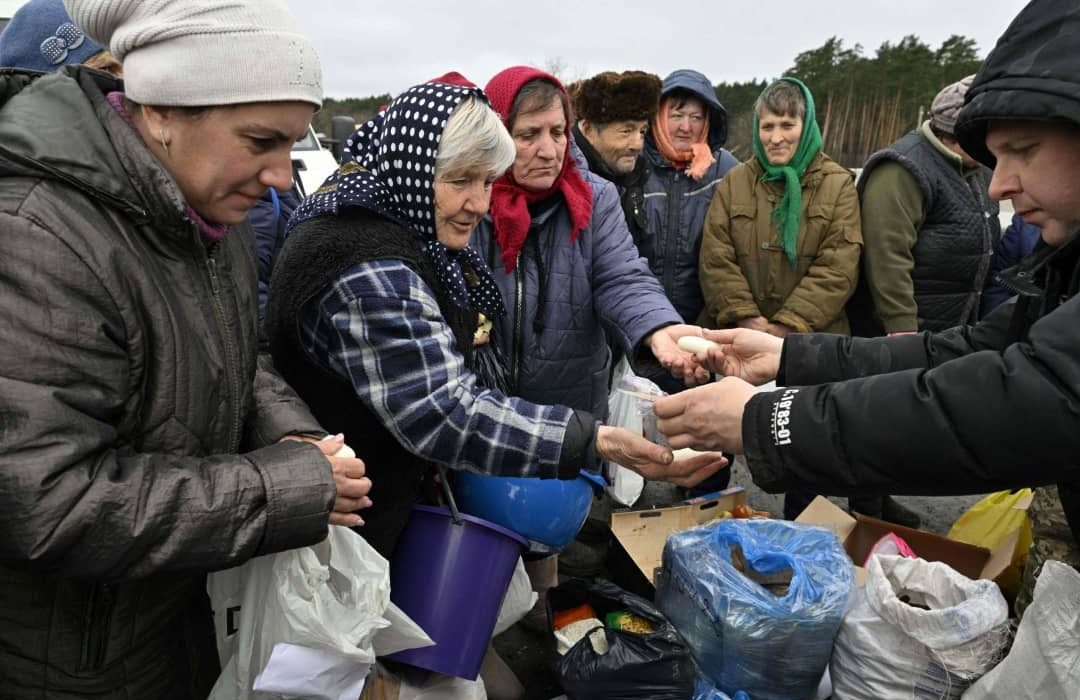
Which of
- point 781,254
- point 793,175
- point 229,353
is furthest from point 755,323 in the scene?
point 229,353

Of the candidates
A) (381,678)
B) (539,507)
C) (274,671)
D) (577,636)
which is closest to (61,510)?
(274,671)

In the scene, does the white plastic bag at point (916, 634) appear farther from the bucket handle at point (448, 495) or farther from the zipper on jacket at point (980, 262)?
the zipper on jacket at point (980, 262)

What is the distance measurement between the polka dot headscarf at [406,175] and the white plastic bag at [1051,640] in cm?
150

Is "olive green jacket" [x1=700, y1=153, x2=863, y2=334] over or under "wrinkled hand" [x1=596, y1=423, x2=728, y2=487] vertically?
over

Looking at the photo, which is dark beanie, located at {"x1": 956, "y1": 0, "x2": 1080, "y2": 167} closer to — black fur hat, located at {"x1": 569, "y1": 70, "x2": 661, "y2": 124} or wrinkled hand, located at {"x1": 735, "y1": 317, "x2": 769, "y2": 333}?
wrinkled hand, located at {"x1": 735, "y1": 317, "x2": 769, "y2": 333}

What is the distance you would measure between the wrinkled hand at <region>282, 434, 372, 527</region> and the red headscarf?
129 cm

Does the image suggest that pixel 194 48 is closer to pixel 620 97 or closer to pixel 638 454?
pixel 638 454

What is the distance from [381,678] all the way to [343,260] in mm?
1061

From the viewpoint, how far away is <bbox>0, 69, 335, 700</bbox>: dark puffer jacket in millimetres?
1187

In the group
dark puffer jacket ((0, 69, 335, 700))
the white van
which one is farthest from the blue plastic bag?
the white van

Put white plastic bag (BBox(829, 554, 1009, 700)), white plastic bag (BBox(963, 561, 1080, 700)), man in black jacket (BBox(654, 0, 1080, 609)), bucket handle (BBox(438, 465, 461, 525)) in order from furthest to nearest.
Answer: white plastic bag (BBox(829, 554, 1009, 700))
bucket handle (BBox(438, 465, 461, 525))
white plastic bag (BBox(963, 561, 1080, 700))
man in black jacket (BBox(654, 0, 1080, 609))

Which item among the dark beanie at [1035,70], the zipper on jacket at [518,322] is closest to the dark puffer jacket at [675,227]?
the zipper on jacket at [518,322]

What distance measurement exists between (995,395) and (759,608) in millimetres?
1298

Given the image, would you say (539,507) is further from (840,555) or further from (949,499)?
(949,499)
